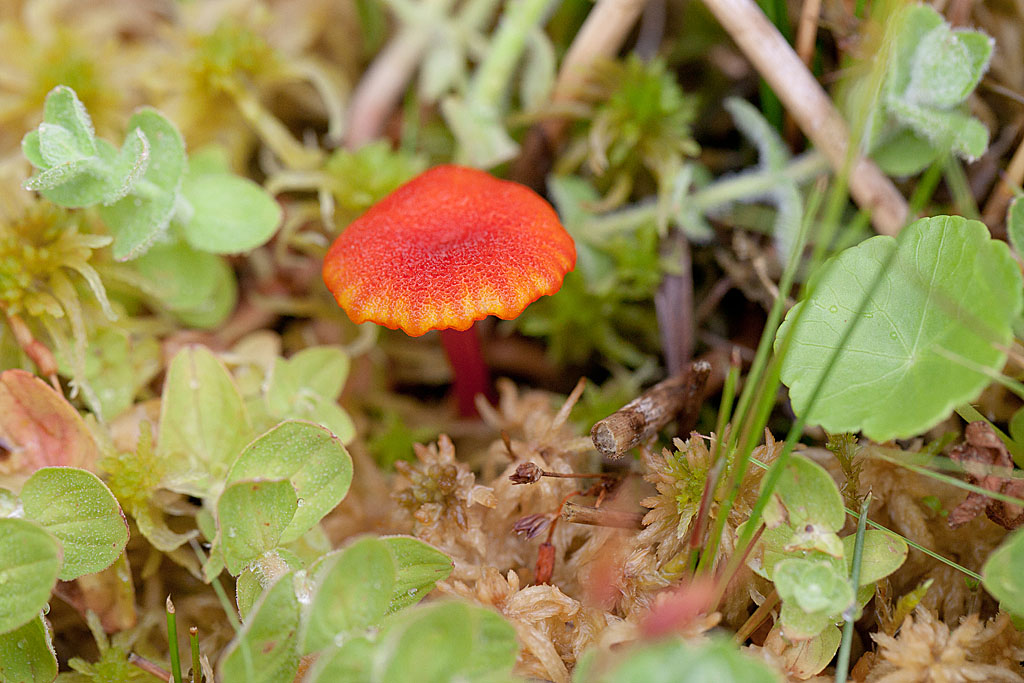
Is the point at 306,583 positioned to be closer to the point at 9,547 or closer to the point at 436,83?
the point at 9,547

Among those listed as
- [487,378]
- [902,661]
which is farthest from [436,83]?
[902,661]

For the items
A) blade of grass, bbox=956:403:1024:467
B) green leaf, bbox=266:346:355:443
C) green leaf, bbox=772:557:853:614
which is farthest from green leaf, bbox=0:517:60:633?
blade of grass, bbox=956:403:1024:467

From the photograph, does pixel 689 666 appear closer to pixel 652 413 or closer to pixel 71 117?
pixel 652 413

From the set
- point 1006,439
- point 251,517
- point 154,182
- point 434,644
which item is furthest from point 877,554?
point 154,182

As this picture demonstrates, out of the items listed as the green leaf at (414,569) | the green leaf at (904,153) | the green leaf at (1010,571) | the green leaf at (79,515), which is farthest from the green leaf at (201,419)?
the green leaf at (904,153)

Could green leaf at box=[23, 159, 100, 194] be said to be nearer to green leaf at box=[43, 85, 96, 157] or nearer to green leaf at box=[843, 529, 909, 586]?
green leaf at box=[43, 85, 96, 157]

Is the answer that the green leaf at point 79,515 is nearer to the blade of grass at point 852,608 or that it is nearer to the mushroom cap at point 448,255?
the mushroom cap at point 448,255
